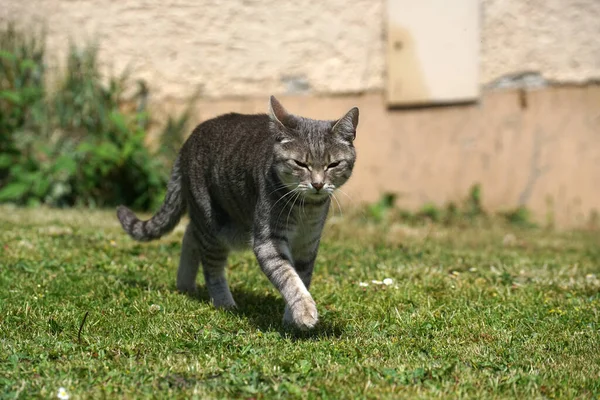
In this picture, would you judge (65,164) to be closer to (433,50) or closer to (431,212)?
(431,212)

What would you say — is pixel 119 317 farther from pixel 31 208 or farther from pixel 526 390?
pixel 31 208

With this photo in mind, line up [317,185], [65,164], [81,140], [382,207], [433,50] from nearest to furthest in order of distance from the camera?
[317,185], [65,164], [433,50], [81,140], [382,207]

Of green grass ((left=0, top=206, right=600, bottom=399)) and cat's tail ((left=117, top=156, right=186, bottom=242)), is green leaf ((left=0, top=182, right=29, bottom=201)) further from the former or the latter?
cat's tail ((left=117, top=156, right=186, bottom=242))

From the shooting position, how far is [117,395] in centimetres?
374

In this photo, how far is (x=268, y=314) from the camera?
545 cm

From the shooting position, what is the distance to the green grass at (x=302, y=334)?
3.97m

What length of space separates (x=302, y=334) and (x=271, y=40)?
6.61 metres

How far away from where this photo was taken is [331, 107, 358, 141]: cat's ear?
16.6 feet

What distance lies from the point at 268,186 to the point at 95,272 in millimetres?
1950

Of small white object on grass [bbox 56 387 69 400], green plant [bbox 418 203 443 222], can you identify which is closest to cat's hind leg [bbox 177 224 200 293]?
small white object on grass [bbox 56 387 69 400]

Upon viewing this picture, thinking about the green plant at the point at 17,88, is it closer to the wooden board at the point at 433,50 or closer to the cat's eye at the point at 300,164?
the wooden board at the point at 433,50

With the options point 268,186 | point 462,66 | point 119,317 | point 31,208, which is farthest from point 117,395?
point 462,66

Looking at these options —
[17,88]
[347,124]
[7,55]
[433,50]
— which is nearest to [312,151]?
[347,124]

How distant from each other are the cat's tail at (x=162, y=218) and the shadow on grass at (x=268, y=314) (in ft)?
1.82
